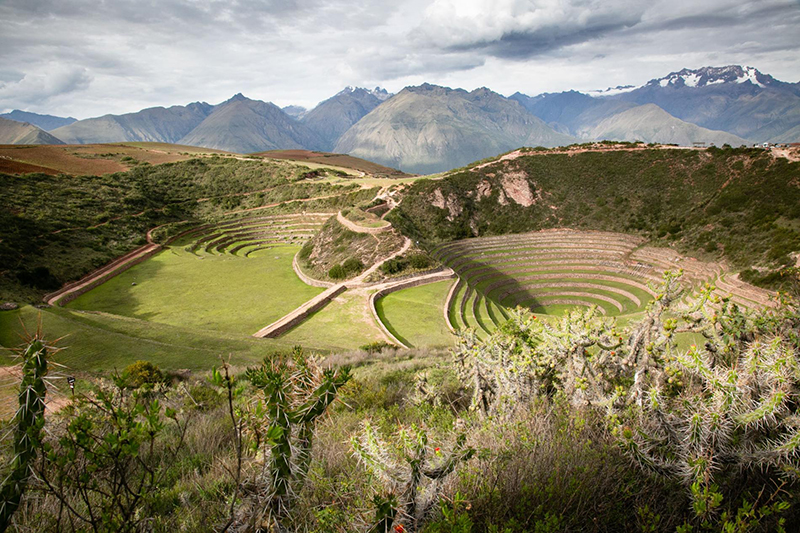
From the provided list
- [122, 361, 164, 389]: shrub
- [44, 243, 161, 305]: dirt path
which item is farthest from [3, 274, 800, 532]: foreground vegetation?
[44, 243, 161, 305]: dirt path

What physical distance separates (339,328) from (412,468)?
20.5 m

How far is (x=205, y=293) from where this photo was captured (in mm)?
28953

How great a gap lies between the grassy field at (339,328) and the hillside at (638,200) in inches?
737

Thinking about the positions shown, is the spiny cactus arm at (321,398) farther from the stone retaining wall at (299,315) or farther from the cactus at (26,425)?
the stone retaining wall at (299,315)

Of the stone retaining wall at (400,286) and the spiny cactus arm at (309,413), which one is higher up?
the spiny cactus arm at (309,413)

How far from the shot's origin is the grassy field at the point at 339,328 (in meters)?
21.2

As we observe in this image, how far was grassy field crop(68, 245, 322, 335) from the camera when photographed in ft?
81.6

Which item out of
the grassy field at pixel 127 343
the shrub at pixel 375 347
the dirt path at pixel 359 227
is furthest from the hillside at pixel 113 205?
the shrub at pixel 375 347

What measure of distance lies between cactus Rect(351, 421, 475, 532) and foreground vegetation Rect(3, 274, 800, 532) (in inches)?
0.6

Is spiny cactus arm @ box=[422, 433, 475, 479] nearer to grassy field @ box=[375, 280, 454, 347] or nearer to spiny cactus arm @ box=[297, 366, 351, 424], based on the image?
spiny cactus arm @ box=[297, 366, 351, 424]

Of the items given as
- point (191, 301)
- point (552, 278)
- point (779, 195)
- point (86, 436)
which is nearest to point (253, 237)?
point (191, 301)

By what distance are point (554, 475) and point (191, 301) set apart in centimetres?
2946

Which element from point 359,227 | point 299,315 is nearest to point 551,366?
point 299,315

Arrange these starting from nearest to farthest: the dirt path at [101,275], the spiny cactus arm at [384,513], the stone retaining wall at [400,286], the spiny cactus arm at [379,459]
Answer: the spiny cactus arm at [384,513]
the spiny cactus arm at [379,459]
the stone retaining wall at [400,286]
the dirt path at [101,275]
